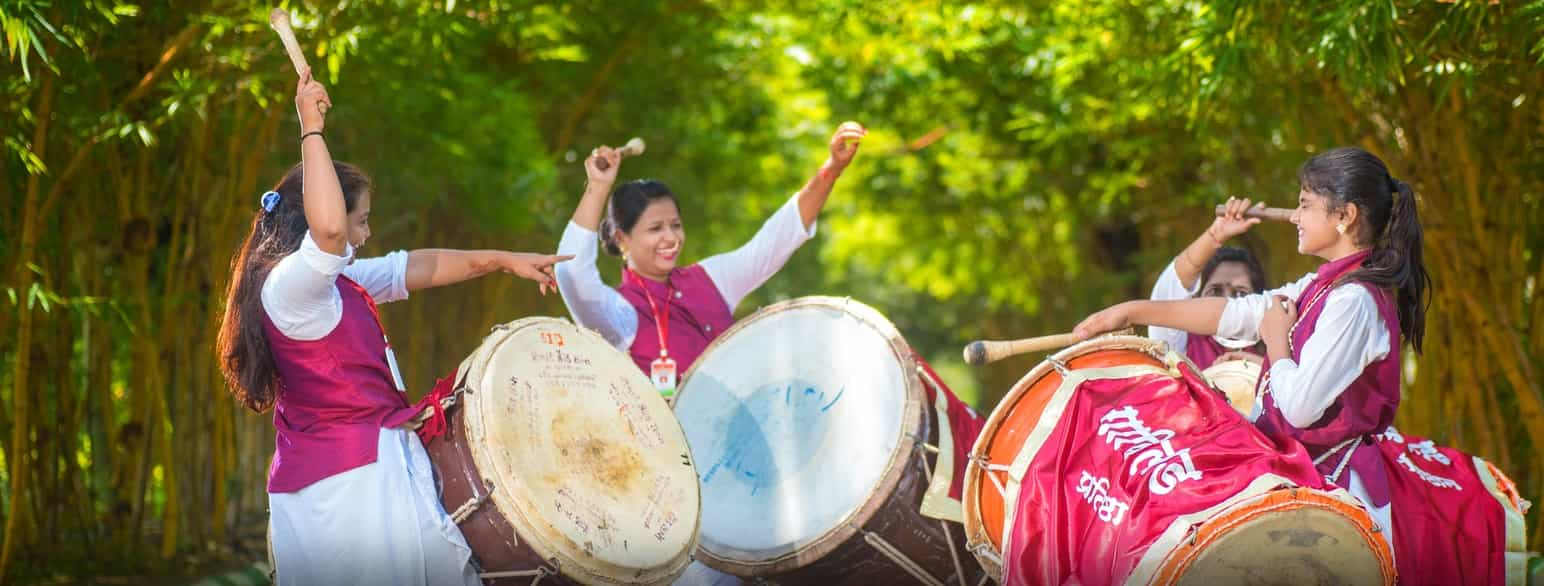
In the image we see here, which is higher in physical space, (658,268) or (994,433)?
(658,268)

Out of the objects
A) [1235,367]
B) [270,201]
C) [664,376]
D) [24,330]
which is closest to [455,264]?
[270,201]

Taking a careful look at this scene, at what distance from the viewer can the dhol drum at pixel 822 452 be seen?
3896 millimetres

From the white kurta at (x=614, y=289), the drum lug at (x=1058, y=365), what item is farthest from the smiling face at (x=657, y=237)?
the drum lug at (x=1058, y=365)

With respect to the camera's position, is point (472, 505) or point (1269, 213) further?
point (1269, 213)

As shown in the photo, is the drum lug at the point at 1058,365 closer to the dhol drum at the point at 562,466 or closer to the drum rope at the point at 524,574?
the dhol drum at the point at 562,466

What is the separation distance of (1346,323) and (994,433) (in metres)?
0.85

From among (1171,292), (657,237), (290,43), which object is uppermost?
(290,43)

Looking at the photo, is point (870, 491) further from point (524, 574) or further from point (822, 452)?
point (524, 574)

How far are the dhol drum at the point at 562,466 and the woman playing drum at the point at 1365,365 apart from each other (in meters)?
1.01

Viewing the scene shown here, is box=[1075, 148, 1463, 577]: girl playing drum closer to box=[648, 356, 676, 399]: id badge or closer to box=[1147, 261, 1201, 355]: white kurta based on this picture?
box=[1147, 261, 1201, 355]: white kurta

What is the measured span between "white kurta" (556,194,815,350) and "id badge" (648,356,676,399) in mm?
149

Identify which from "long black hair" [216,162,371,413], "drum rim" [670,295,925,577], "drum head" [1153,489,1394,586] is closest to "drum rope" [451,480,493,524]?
"long black hair" [216,162,371,413]

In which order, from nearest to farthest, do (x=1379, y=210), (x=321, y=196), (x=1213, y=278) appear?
(x=321, y=196)
(x=1379, y=210)
(x=1213, y=278)

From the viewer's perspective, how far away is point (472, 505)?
3230 millimetres
